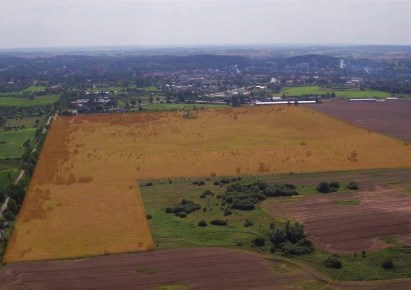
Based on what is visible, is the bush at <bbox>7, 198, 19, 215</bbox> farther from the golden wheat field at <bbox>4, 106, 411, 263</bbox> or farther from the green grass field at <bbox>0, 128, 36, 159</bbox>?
the green grass field at <bbox>0, 128, 36, 159</bbox>

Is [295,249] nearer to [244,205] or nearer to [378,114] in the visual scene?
[244,205]

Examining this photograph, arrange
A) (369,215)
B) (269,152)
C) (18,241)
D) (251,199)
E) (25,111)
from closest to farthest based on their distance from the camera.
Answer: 1. (18,241)
2. (369,215)
3. (251,199)
4. (269,152)
5. (25,111)

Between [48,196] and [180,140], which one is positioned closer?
[48,196]

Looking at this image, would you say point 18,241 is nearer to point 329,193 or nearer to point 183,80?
point 329,193

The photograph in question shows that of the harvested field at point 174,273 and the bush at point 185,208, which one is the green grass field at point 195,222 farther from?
the harvested field at point 174,273

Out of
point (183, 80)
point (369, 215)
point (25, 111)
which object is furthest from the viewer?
point (183, 80)

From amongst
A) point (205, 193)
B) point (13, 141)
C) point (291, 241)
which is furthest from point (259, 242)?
point (13, 141)

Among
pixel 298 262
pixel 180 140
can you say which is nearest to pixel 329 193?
pixel 298 262
